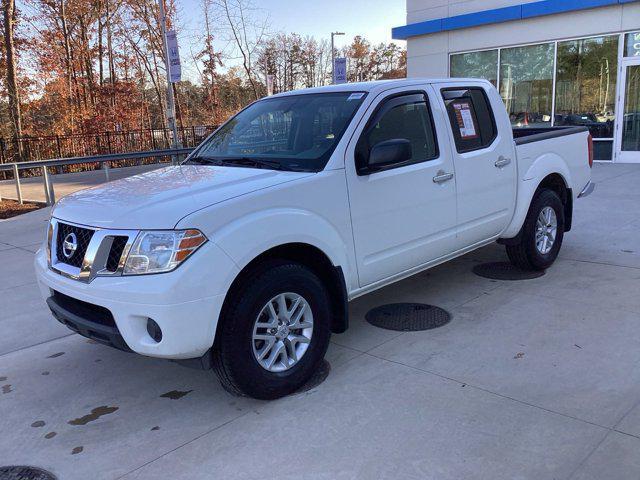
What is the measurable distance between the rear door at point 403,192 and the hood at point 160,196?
543 mm

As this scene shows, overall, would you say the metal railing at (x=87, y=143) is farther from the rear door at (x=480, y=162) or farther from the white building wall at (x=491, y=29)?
the rear door at (x=480, y=162)

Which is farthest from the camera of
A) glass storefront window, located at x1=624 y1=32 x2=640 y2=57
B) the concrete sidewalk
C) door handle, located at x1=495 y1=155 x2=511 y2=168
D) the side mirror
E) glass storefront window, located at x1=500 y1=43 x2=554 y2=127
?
glass storefront window, located at x1=500 y1=43 x2=554 y2=127

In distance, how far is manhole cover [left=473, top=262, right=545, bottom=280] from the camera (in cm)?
571

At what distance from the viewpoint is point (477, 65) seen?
17.1m

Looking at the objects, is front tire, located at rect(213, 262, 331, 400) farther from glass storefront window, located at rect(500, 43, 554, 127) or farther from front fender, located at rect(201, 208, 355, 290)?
glass storefront window, located at rect(500, 43, 554, 127)

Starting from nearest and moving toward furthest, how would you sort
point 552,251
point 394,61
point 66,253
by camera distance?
1. point 66,253
2. point 552,251
3. point 394,61

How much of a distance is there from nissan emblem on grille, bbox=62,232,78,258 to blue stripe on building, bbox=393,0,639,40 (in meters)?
14.6

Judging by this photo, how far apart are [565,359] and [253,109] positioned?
3.15 m

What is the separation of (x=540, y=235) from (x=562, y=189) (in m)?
0.67

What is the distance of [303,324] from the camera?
3549 millimetres

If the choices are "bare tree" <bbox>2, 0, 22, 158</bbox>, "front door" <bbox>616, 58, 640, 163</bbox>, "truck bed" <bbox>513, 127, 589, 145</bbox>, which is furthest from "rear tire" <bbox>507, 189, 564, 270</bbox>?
"bare tree" <bbox>2, 0, 22, 158</bbox>

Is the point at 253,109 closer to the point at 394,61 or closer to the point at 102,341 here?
the point at 102,341

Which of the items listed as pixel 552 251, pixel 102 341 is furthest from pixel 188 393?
pixel 552 251

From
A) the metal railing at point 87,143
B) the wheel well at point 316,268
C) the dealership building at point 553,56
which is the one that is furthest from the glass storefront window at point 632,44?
the metal railing at point 87,143
